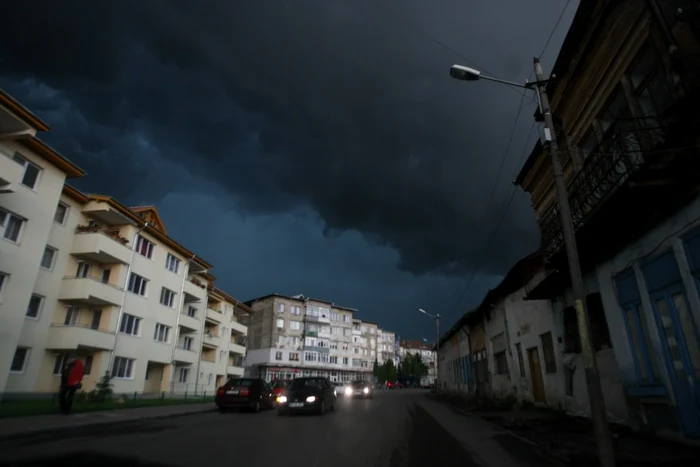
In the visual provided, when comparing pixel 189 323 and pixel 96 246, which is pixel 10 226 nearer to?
pixel 96 246

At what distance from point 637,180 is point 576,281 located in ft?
8.51

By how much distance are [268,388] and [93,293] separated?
1234 centimetres

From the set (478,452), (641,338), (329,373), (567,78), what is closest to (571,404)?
(641,338)

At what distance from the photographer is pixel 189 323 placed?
3641 centimetres

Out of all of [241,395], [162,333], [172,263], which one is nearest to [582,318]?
[241,395]

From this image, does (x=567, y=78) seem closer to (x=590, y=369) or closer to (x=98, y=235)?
(x=590, y=369)

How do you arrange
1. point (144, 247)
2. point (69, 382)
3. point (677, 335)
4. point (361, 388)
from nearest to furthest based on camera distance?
point (677, 335)
point (69, 382)
point (144, 247)
point (361, 388)

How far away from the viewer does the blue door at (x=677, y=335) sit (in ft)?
26.0

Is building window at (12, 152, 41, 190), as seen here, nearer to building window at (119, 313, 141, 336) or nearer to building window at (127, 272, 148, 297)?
building window at (127, 272, 148, 297)

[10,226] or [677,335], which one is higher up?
[10,226]

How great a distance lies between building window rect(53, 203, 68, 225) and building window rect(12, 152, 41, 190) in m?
3.47

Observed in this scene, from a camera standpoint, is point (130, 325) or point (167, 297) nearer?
point (130, 325)

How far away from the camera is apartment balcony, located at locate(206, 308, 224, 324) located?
41.4 meters

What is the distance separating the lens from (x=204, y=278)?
4184cm
